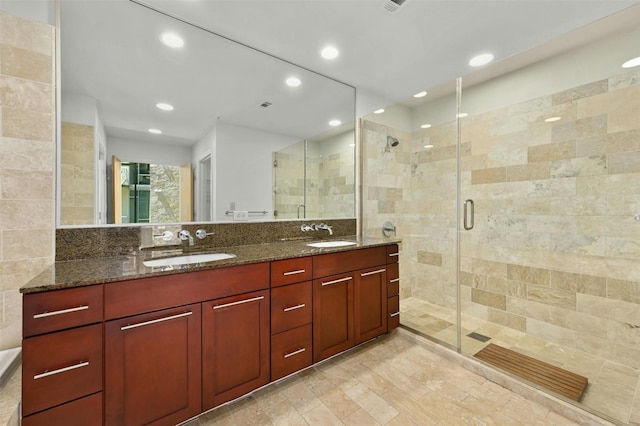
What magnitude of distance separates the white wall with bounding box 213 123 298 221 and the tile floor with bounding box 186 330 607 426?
1.29 m

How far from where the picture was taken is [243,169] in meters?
2.25

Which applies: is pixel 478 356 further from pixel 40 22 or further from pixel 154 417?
pixel 40 22

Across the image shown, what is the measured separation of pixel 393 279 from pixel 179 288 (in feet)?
5.90

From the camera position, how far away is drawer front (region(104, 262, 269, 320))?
1203 mm

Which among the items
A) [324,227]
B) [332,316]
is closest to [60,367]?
[332,316]

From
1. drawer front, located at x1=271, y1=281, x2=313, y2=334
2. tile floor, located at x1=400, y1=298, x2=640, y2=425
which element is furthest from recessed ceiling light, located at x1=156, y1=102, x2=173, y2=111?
tile floor, located at x1=400, y1=298, x2=640, y2=425

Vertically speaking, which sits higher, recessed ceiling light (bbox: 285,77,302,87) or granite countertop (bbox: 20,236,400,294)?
recessed ceiling light (bbox: 285,77,302,87)

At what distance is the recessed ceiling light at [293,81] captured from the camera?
2.50 meters

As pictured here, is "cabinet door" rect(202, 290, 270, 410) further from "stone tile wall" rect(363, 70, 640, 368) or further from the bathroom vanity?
"stone tile wall" rect(363, 70, 640, 368)

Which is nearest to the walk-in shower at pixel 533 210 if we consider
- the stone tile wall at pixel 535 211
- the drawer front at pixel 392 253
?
the stone tile wall at pixel 535 211

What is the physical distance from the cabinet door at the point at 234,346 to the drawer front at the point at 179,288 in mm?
59

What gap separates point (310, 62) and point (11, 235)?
96.7 inches

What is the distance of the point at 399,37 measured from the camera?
2139 mm

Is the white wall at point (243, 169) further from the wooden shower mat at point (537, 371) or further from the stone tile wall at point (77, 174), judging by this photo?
the wooden shower mat at point (537, 371)
